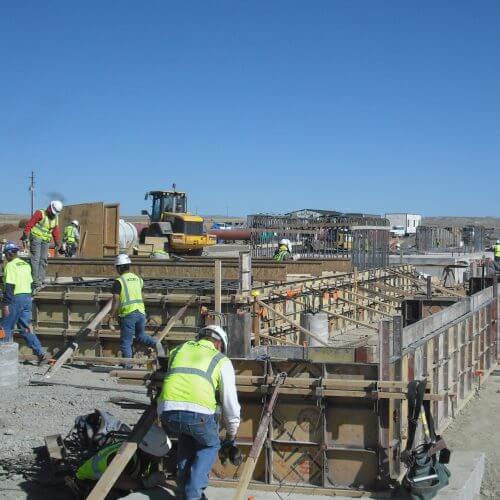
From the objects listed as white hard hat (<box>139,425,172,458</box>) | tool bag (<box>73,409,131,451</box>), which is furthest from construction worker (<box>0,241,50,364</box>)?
white hard hat (<box>139,425,172,458</box>)

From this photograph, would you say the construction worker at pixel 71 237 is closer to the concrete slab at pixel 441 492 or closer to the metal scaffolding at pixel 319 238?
the metal scaffolding at pixel 319 238

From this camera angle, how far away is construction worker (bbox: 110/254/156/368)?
421 inches

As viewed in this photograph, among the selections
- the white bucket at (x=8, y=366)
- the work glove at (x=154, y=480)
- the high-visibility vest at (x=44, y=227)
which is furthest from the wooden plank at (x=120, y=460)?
the high-visibility vest at (x=44, y=227)

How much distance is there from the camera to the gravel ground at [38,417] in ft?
21.9

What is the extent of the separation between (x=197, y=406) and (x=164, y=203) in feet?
88.5

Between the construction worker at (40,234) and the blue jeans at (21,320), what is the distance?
5.33ft

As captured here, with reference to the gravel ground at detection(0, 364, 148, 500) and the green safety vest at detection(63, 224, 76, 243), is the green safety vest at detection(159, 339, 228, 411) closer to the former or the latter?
the gravel ground at detection(0, 364, 148, 500)

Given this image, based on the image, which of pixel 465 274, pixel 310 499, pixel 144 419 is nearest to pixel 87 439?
pixel 144 419

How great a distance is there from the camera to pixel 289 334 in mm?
14656

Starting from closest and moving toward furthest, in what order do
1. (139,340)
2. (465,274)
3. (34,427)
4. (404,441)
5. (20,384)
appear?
(404,441) → (34,427) → (20,384) → (139,340) → (465,274)

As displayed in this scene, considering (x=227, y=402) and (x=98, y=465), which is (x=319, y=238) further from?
(x=227, y=402)

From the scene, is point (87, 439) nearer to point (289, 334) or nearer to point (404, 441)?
point (404, 441)

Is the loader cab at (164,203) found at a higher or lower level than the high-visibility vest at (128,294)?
higher

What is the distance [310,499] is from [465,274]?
20541mm
